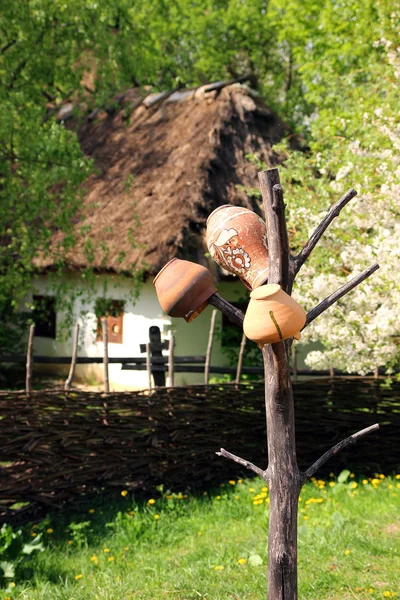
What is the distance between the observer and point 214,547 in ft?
17.2

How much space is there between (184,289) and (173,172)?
9166 millimetres

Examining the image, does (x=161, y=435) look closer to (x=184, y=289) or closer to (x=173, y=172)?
(x=184, y=289)

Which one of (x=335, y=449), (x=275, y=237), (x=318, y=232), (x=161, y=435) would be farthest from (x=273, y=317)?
(x=161, y=435)

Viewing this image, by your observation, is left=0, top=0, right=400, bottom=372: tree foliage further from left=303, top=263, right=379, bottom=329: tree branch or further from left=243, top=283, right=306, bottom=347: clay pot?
left=243, top=283, right=306, bottom=347: clay pot

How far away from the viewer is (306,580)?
4543mm

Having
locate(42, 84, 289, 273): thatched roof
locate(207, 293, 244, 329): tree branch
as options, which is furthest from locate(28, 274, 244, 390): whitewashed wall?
locate(207, 293, 244, 329): tree branch

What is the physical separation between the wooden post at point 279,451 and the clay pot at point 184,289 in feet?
0.93

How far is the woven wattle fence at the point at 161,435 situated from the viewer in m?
5.81

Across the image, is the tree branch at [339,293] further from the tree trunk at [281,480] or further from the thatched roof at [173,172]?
the thatched roof at [173,172]

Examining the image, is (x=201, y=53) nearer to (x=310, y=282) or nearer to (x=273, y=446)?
(x=310, y=282)

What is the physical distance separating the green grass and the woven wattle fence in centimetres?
25

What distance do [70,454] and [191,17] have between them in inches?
639

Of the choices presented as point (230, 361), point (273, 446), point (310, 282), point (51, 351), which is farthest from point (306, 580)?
point (51, 351)

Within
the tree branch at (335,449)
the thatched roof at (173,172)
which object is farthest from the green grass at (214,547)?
the thatched roof at (173,172)
